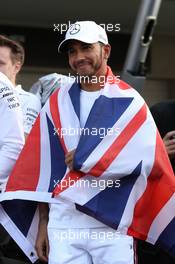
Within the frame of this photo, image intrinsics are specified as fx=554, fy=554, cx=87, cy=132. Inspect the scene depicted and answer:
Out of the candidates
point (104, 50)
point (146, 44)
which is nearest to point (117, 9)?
point (146, 44)

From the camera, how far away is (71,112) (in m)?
2.54

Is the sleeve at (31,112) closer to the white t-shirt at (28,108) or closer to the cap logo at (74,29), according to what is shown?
the white t-shirt at (28,108)

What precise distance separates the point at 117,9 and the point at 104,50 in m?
5.52

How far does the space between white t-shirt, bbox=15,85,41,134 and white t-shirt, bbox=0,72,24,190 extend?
243 mm

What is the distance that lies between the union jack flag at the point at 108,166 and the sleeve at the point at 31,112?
16.5 inches

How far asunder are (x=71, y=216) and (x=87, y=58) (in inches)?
28.4

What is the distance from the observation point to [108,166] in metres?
2.35

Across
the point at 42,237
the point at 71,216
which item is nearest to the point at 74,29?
the point at 71,216

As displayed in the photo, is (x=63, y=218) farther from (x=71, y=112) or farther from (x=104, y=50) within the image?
(x=104, y=50)

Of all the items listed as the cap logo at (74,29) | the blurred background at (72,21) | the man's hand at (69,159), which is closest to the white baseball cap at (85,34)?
the cap logo at (74,29)

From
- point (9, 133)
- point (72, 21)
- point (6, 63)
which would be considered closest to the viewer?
point (9, 133)

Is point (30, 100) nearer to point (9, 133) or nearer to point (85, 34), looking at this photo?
point (9, 133)

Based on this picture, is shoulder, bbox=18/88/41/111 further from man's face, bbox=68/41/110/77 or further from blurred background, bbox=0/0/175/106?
blurred background, bbox=0/0/175/106

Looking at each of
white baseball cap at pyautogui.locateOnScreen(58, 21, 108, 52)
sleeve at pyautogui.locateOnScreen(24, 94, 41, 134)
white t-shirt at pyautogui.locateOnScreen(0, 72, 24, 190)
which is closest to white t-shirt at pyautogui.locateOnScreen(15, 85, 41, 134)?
sleeve at pyautogui.locateOnScreen(24, 94, 41, 134)
